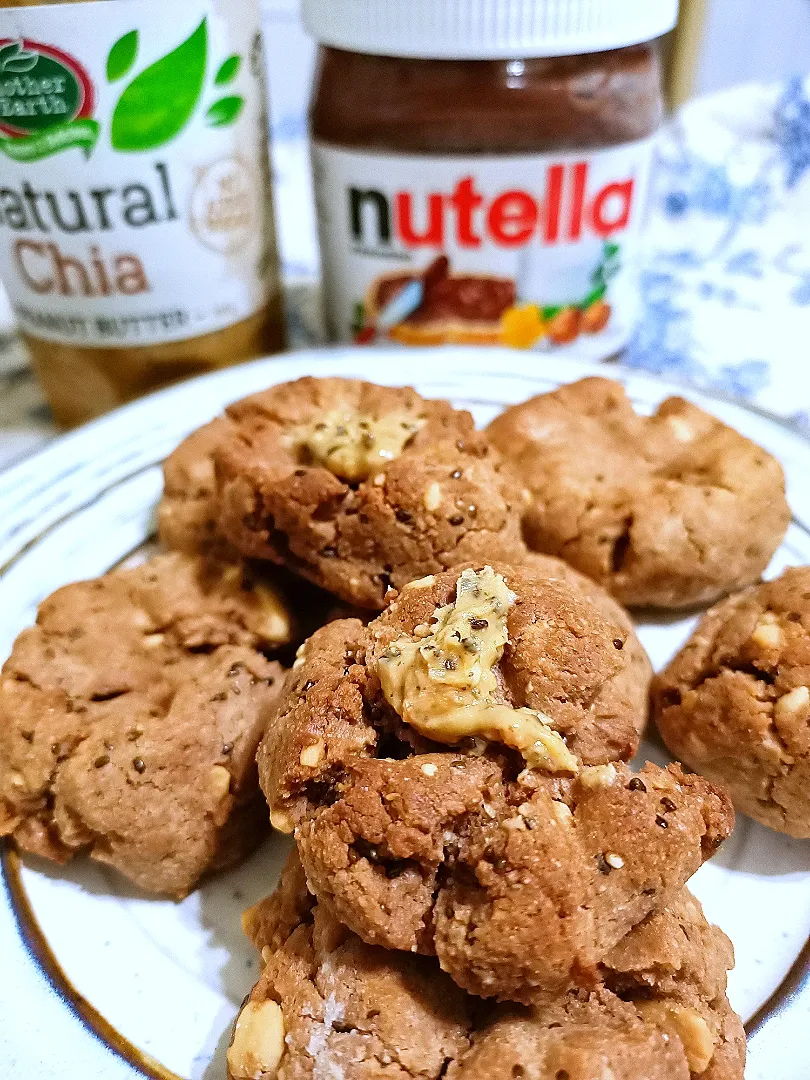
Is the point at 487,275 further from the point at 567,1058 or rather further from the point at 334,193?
the point at 567,1058

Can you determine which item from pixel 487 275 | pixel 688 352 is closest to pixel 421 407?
pixel 487 275

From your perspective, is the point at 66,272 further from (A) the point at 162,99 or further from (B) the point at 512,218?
(B) the point at 512,218

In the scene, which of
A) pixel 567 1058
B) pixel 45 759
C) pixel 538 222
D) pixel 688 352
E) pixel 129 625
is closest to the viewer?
pixel 567 1058

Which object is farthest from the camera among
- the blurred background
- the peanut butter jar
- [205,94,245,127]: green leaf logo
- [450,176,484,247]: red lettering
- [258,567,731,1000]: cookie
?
the blurred background

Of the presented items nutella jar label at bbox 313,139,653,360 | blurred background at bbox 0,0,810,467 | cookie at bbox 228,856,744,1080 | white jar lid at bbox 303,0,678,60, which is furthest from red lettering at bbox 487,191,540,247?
cookie at bbox 228,856,744,1080

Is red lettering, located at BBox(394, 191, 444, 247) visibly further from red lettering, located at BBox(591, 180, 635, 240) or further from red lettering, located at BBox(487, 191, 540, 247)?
red lettering, located at BBox(591, 180, 635, 240)

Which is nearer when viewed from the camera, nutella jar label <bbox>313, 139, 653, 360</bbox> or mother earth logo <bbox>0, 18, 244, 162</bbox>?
mother earth logo <bbox>0, 18, 244, 162</bbox>

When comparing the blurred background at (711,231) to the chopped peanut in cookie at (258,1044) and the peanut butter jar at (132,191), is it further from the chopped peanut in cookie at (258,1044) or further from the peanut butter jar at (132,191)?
the chopped peanut in cookie at (258,1044)
